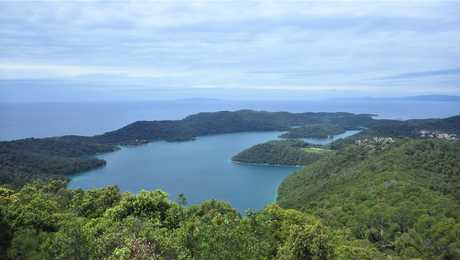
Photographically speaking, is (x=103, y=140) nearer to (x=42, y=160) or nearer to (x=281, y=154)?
(x=42, y=160)

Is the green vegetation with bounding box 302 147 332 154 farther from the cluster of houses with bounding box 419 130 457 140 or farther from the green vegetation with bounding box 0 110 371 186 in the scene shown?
the green vegetation with bounding box 0 110 371 186

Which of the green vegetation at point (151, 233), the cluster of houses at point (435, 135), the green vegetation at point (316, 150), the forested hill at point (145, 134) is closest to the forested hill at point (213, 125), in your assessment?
the forested hill at point (145, 134)

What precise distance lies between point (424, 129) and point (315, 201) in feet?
253

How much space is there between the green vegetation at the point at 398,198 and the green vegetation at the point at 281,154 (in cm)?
2759

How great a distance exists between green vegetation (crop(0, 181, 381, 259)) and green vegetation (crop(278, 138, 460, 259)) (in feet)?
18.7

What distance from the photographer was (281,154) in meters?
89.6

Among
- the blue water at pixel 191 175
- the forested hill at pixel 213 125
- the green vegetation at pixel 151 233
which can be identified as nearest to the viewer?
the green vegetation at pixel 151 233

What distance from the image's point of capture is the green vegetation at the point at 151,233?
955 cm

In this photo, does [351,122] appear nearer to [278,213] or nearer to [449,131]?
[449,131]

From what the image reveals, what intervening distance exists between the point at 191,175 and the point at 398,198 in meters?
49.8

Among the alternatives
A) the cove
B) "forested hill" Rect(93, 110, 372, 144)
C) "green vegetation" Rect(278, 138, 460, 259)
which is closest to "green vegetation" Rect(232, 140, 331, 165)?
the cove

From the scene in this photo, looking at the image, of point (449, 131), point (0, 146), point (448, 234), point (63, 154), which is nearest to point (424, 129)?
point (449, 131)

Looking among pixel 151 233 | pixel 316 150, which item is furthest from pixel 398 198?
pixel 316 150

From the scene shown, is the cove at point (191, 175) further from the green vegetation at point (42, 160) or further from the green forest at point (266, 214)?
the green forest at point (266, 214)
